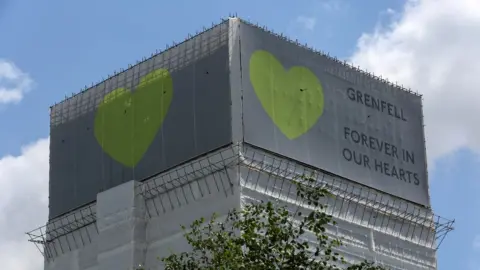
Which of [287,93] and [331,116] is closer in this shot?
[287,93]

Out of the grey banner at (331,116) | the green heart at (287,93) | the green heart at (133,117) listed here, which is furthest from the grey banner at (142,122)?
the green heart at (287,93)

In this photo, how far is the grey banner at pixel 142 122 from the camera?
3103 inches

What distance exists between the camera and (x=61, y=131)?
3585 inches

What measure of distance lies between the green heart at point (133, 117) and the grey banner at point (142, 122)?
70 millimetres

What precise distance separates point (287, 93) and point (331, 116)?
440 cm

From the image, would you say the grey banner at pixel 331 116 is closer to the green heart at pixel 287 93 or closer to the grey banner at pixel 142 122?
the green heart at pixel 287 93

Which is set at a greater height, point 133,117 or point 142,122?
point 133,117

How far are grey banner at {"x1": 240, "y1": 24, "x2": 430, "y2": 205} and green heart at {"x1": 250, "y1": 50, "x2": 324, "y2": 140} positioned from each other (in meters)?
0.07

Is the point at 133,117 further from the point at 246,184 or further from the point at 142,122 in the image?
the point at 246,184

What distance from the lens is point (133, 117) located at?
3349 inches

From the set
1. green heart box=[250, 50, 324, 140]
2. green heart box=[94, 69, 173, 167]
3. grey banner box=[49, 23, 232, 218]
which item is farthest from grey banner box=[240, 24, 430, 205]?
green heart box=[94, 69, 173, 167]

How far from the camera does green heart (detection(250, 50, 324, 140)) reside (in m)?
79.4

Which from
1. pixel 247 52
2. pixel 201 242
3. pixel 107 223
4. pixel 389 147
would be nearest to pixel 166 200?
pixel 107 223

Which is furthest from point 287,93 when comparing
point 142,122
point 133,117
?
point 133,117
